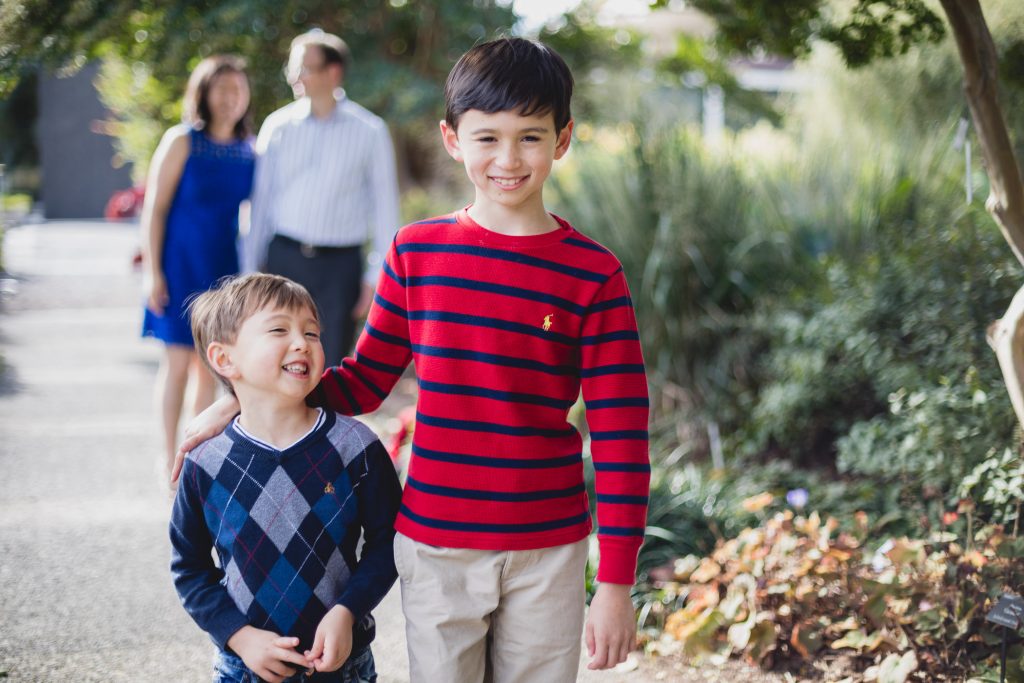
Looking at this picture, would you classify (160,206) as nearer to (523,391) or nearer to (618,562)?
(523,391)

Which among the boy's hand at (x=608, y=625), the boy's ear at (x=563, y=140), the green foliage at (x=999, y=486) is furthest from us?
the green foliage at (x=999, y=486)

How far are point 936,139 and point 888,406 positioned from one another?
2.06 metres

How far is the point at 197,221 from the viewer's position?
455 centimetres

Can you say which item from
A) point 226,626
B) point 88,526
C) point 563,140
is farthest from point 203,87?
point 226,626

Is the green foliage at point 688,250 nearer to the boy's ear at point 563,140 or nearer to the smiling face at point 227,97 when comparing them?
the smiling face at point 227,97

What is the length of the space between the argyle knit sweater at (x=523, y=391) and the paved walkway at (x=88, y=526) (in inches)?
53.3

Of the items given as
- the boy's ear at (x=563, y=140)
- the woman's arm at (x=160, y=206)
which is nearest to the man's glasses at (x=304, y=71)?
the woman's arm at (x=160, y=206)

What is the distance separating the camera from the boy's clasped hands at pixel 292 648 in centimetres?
183

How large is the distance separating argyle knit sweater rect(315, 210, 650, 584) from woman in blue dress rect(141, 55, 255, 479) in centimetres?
296

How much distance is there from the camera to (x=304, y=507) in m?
1.91

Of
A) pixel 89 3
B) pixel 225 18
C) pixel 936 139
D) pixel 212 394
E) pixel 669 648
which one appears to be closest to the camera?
pixel 89 3

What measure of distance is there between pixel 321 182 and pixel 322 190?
35 mm

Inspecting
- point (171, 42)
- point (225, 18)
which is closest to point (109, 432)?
point (171, 42)

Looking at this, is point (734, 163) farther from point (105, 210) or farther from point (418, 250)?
point (105, 210)
